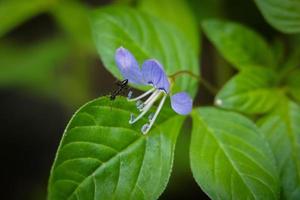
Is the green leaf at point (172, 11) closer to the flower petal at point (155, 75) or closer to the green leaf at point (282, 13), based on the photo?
the green leaf at point (282, 13)

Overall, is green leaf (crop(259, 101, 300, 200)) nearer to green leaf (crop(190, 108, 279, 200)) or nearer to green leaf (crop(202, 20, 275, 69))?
green leaf (crop(190, 108, 279, 200))

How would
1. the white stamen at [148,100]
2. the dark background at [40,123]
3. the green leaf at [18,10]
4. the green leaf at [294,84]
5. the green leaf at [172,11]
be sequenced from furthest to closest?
the dark background at [40,123]
the green leaf at [18,10]
the green leaf at [172,11]
the green leaf at [294,84]
the white stamen at [148,100]

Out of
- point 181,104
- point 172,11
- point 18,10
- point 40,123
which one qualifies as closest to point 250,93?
point 181,104

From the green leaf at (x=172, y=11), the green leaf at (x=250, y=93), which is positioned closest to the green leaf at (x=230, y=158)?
the green leaf at (x=250, y=93)

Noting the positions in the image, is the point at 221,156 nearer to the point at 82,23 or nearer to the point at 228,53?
the point at 228,53

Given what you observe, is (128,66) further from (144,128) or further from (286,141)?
(286,141)

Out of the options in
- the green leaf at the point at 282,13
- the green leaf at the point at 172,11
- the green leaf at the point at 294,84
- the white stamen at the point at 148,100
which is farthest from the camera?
the green leaf at the point at 172,11
